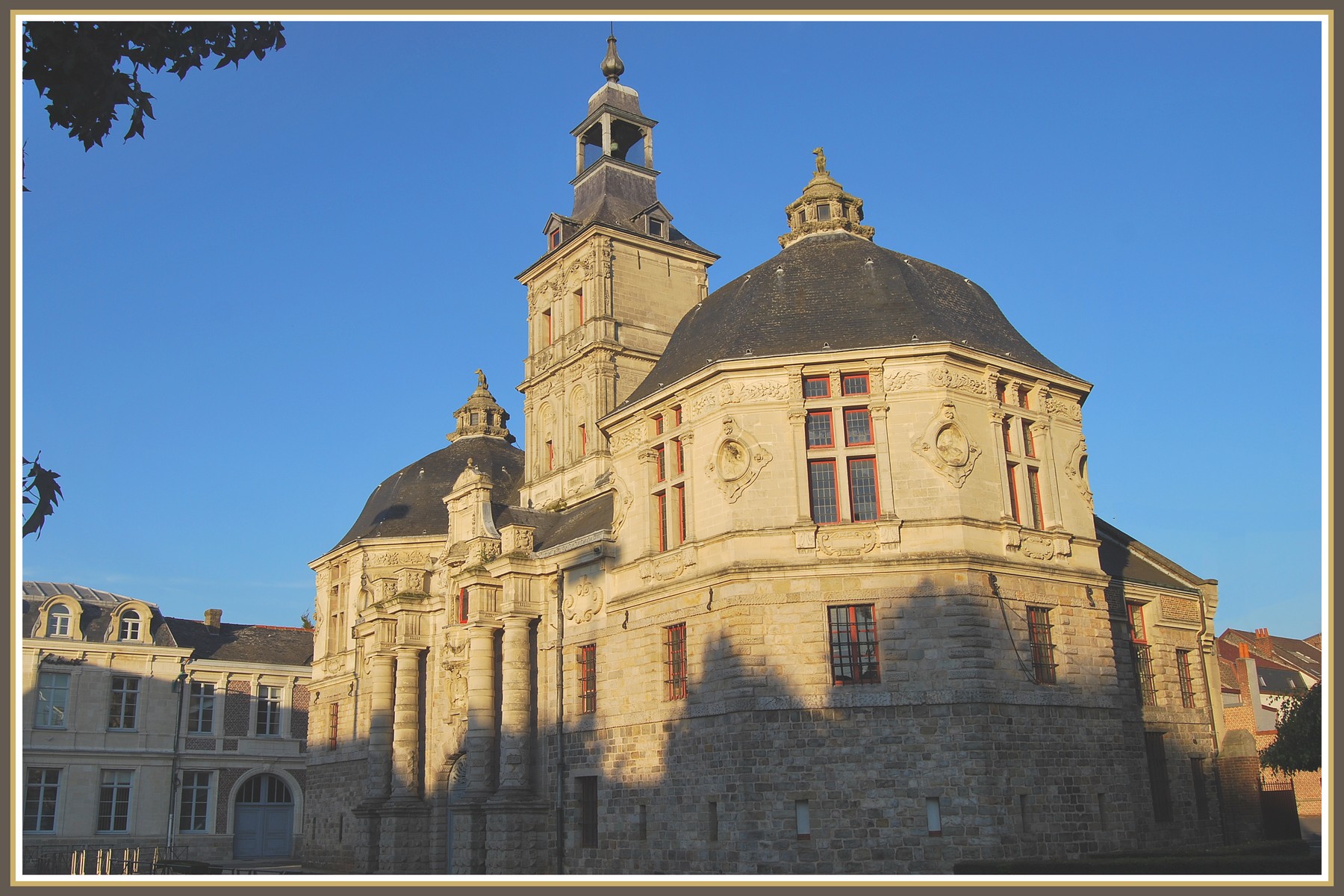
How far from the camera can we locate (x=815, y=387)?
25.1 m

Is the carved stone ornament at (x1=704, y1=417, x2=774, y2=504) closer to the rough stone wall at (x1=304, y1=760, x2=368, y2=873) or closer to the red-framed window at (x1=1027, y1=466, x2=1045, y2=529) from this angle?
the red-framed window at (x1=1027, y1=466, x2=1045, y2=529)

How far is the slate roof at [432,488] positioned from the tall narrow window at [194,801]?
1152cm

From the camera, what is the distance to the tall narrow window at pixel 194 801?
155 feet

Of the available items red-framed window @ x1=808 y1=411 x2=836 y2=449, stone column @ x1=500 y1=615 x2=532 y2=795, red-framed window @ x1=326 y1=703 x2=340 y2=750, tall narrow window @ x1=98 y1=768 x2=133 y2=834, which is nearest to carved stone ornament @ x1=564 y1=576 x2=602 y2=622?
stone column @ x1=500 y1=615 x2=532 y2=795

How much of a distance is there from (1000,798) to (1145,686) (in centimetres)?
949

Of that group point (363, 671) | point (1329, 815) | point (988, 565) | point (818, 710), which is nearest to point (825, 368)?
point (988, 565)

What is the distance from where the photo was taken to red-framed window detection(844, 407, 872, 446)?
24.4m

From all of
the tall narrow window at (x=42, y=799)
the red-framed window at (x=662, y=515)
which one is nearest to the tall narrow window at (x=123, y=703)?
the tall narrow window at (x=42, y=799)

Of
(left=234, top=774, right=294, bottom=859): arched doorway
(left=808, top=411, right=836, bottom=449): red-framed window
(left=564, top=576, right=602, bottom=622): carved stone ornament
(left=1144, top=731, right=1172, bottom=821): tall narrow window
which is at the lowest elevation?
(left=234, top=774, right=294, bottom=859): arched doorway

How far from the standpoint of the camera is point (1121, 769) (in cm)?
2414

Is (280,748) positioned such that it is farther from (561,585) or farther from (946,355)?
(946,355)

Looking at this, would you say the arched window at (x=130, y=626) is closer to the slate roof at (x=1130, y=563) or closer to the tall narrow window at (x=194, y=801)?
the tall narrow window at (x=194, y=801)

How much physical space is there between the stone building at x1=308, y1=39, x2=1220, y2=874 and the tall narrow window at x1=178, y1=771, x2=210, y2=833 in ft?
54.6

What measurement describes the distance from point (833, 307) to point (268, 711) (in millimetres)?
36798
